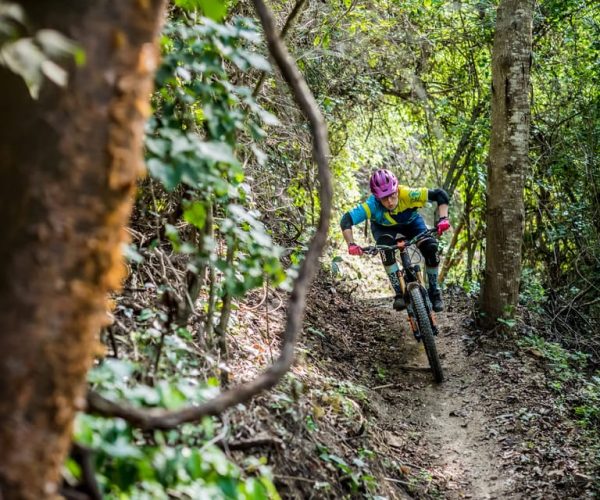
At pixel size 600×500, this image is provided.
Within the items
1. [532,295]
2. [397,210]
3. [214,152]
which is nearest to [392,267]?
[397,210]

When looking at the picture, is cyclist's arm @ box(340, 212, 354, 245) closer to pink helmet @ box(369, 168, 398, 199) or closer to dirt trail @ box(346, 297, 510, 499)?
pink helmet @ box(369, 168, 398, 199)

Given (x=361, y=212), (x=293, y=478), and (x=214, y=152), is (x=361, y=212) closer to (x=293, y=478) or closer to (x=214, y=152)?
(x=293, y=478)

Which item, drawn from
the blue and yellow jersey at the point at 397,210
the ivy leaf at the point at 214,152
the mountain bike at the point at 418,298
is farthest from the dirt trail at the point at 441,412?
the ivy leaf at the point at 214,152

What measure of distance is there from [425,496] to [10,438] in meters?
4.05

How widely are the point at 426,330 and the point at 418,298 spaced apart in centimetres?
40

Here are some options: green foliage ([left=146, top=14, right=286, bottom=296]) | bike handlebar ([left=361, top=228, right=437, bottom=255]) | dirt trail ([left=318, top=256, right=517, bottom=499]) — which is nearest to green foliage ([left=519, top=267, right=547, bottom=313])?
dirt trail ([left=318, top=256, right=517, bottom=499])

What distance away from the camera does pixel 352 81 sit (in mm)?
10992

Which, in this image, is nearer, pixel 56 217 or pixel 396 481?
pixel 56 217

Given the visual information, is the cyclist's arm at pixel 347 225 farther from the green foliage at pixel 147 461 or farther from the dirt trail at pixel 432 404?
the green foliage at pixel 147 461

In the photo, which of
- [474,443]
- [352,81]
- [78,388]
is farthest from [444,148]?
[78,388]

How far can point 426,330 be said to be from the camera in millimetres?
7188

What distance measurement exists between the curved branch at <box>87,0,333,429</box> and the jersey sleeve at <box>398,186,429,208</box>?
17.4 feet

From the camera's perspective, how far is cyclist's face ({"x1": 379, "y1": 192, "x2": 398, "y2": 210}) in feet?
25.0

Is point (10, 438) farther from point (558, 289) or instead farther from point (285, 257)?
point (558, 289)
